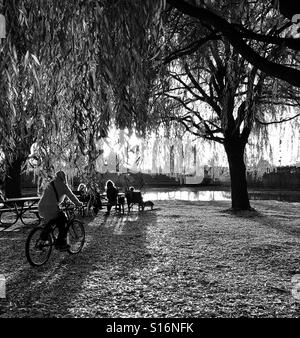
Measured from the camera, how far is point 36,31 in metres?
3.94

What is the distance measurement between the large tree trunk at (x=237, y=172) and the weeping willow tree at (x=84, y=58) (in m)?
12.6

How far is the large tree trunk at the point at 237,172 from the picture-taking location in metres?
16.7

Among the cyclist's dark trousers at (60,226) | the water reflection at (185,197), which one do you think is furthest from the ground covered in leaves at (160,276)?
the water reflection at (185,197)

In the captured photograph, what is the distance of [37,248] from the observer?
22.7 feet

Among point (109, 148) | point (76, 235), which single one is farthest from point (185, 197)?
point (109, 148)

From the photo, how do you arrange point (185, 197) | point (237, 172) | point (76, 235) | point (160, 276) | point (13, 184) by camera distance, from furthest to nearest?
point (185, 197)
point (13, 184)
point (237, 172)
point (76, 235)
point (160, 276)

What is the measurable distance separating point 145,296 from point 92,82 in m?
2.91

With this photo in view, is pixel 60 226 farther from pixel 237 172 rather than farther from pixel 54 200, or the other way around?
pixel 237 172

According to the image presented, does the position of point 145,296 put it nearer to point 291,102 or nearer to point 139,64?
point 139,64

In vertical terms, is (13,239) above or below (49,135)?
below

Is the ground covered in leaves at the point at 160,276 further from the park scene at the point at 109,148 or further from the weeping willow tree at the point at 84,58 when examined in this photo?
the weeping willow tree at the point at 84,58

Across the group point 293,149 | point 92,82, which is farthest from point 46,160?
point 293,149

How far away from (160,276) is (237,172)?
37.8 ft
